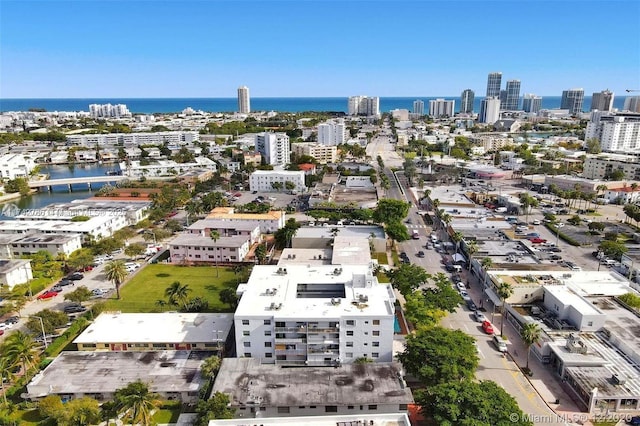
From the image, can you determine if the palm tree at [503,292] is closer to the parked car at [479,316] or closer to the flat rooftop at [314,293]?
the parked car at [479,316]

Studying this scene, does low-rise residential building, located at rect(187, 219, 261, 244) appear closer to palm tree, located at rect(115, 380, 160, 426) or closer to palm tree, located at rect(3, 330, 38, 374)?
palm tree, located at rect(3, 330, 38, 374)

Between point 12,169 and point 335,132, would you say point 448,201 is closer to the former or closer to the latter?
point 335,132

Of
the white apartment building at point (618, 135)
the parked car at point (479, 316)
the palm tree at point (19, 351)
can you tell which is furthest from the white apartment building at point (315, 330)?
the white apartment building at point (618, 135)

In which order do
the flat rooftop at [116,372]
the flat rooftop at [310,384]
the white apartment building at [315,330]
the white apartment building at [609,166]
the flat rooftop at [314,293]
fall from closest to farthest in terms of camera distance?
the flat rooftop at [310,384] → the flat rooftop at [116,372] → the white apartment building at [315,330] → the flat rooftop at [314,293] → the white apartment building at [609,166]

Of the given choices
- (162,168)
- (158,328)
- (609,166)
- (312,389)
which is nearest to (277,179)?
(162,168)

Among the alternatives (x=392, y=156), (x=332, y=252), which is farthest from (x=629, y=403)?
(x=392, y=156)

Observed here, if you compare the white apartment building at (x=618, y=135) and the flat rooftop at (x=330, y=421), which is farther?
the white apartment building at (x=618, y=135)

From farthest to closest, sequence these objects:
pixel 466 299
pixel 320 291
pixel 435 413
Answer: pixel 466 299 → pixel 320 291 → pixel 435 413
